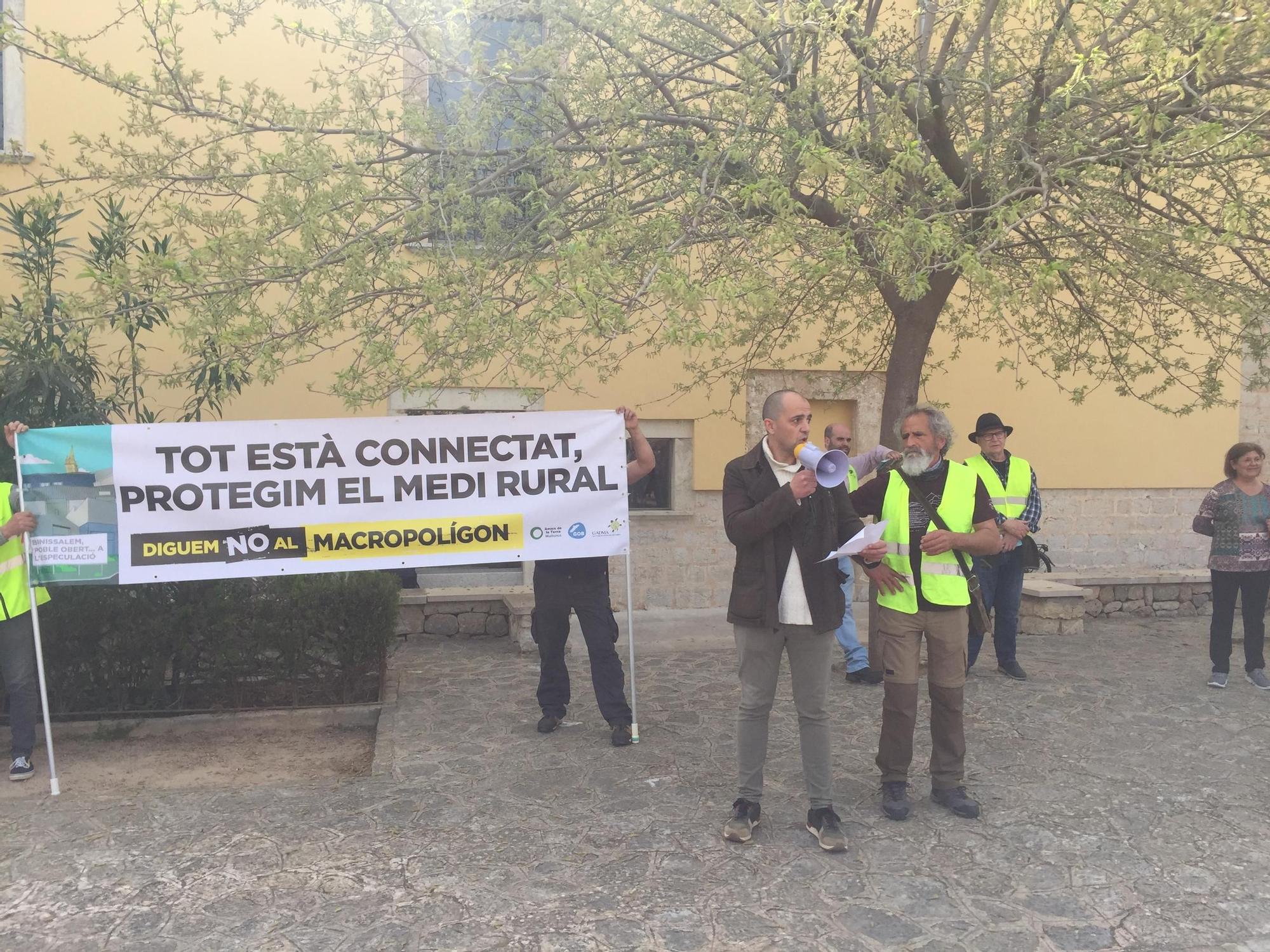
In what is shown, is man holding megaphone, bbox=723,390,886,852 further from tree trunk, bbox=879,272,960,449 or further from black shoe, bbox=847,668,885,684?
tree trunk, bbox=879,272,960,449

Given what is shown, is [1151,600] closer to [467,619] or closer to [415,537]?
[467,619]

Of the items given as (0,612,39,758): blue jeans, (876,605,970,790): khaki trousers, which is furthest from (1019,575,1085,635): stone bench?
(0,612,39,758): blue jeans

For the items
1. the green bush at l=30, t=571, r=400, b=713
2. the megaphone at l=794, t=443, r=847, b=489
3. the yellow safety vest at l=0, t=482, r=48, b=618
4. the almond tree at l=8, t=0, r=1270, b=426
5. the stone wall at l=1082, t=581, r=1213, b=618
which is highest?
the almond tree at l=8, t=0, r=1270, b=426

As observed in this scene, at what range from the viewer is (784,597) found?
419 cm

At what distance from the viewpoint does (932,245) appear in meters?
4.89

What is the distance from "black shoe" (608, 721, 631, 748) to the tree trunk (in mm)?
2849

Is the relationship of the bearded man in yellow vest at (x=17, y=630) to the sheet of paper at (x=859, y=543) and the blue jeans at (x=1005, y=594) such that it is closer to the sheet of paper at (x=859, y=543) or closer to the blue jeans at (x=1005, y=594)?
the sheet of paper at (x=859, y=543)

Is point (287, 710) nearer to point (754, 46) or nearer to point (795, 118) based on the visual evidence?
point (795, 118)

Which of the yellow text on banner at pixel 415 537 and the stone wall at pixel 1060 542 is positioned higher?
the yellow text on banner at pixel 415 537

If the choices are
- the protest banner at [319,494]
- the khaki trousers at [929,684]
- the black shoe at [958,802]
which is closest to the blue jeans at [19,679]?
the protest banner at [319,494]

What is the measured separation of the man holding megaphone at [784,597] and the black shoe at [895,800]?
1.35ft

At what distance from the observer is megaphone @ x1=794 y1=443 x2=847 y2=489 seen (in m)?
3.87

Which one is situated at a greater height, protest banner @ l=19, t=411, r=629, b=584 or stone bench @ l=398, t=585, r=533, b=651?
protest banner @ l=19, t=411, r=629, b=584

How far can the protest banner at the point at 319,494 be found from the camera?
525cm
